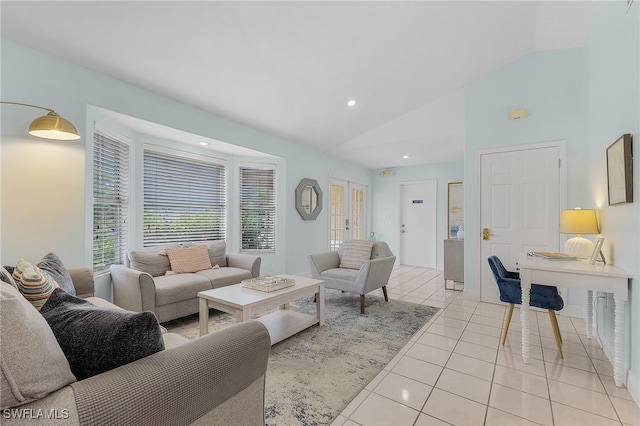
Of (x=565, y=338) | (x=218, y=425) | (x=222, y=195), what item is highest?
(x=222, y=195)

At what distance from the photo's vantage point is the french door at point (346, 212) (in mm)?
6254

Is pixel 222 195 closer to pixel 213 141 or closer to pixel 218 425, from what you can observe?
pixel 213 141

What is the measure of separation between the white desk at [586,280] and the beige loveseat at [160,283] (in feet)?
9.55

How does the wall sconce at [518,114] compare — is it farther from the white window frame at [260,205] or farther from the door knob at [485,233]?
the white window frame at [260,205]

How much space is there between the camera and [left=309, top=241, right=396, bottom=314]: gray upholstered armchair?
3418 millimetres

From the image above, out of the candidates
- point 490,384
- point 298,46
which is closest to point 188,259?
point 298,46

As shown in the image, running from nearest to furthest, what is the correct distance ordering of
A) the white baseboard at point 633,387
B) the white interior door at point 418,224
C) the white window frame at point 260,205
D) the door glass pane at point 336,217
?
the white baseboard at point 633,387
the white window frame at point 260,205
the door glass pane at point 336,217
the white interior door at point 418,224

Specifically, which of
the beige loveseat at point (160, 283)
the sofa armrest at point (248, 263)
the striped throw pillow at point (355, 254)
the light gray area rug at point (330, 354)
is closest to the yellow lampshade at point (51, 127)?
the beige loveseat at point (160, 283)

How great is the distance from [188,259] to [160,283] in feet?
1.98

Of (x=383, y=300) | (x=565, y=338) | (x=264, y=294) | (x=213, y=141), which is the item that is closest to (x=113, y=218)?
(x=213, y=141)

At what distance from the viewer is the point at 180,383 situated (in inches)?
39.2

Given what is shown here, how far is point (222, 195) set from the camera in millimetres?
4770

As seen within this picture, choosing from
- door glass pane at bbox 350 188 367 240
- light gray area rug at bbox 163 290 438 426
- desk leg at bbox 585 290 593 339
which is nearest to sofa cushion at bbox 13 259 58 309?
light gray area rug at bbox 163 290 438 426

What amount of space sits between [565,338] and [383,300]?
190 centimetres
